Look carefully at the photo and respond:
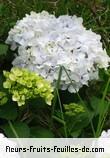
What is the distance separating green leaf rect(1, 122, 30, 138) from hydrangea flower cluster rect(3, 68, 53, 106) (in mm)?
109

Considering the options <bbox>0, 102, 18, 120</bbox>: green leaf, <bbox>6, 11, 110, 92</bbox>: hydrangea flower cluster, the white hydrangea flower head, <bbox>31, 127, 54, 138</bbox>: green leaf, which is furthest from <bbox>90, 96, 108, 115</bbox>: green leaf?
the white hydrangea flower head

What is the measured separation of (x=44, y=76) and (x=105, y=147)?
0.38 metres

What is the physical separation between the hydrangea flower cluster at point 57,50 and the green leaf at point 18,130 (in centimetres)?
20

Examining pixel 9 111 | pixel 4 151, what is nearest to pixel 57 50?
pixel 9 111

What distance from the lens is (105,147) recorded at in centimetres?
169

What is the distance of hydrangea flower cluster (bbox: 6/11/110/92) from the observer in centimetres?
195

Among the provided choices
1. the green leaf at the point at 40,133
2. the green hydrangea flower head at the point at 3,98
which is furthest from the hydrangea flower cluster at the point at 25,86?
the green leaf at the point at 40,133

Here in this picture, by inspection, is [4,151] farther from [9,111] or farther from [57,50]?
[57,50]

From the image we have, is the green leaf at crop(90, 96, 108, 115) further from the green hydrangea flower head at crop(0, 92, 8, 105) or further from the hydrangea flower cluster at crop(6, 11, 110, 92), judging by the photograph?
the green hydrangea flower head at crop(0, 92, 8, 105)

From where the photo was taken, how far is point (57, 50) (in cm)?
199

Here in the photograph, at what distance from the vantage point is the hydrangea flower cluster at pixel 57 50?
6.39ft

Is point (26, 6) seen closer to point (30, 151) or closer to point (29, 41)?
point (29, 41)

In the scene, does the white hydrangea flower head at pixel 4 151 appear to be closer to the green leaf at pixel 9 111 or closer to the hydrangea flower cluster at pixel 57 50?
the green leaf at pixel 9 111

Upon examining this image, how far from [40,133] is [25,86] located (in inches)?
8.3
